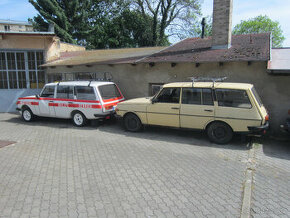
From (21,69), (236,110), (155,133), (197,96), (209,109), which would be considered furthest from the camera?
(21,69)

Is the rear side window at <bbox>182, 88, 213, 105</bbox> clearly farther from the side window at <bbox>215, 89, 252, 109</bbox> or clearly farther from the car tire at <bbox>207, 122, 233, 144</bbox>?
the car tire at <bbox>207, 122, 233, 144</bbox>

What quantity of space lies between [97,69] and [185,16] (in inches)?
918

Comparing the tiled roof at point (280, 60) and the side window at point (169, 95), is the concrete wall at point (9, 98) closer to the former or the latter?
the side window at point (169, 95)

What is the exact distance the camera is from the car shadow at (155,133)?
6.39 meters

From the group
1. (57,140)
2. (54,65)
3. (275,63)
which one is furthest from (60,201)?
(54,65)

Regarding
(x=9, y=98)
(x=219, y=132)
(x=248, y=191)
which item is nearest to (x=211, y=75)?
(x=219, y=132)

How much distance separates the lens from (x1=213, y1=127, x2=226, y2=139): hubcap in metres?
6.28

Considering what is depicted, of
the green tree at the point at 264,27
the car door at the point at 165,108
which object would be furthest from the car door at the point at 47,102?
the green tree at the point at 264,27

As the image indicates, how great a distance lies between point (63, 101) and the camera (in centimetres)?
851

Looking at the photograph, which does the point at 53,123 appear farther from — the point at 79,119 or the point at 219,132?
the point at 219,132

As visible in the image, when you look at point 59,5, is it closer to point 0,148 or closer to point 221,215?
point 0,148

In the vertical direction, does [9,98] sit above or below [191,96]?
below

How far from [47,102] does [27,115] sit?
1.39 m

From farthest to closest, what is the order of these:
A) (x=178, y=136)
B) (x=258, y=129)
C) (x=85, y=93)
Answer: (x=85, y=93) → (x=178, y=136) → (x=258, y=129)
